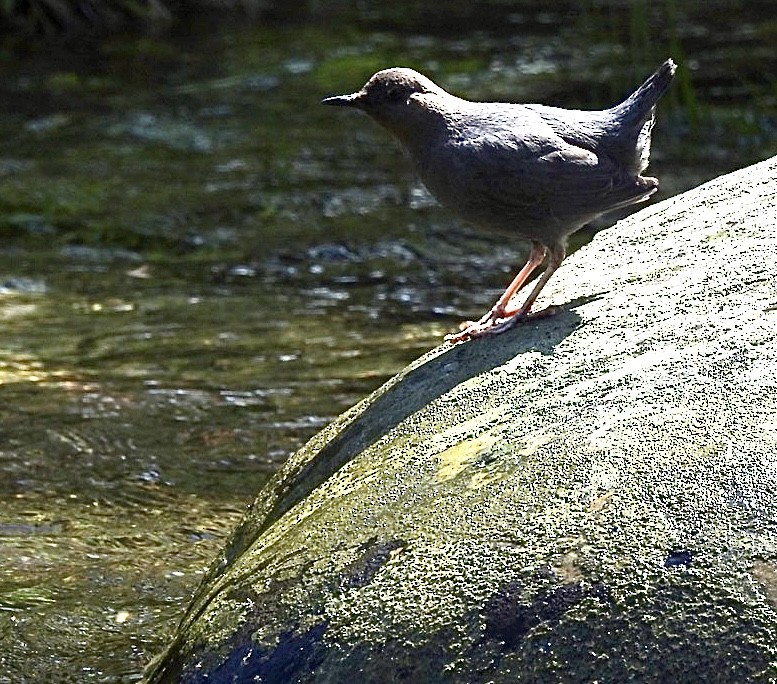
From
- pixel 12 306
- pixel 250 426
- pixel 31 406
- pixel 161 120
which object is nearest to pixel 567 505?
pixel 250 426

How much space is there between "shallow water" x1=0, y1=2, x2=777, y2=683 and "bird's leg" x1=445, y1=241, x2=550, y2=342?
3.53ft

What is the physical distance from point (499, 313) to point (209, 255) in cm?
423

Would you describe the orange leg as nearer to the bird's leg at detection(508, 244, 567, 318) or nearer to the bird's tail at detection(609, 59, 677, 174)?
the bird's leg at detection(508, 244, 567, 318)

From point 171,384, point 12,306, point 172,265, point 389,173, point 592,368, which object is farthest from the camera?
point 389,173

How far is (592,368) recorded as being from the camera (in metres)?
3.14

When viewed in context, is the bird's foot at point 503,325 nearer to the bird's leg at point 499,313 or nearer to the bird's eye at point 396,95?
the bird's leg at point 499,313

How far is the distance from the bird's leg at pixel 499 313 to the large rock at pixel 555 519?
0.59 feet

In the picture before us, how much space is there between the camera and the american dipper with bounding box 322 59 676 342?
3615 millimetres

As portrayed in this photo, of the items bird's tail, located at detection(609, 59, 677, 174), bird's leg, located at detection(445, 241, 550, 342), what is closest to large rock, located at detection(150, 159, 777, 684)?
bird's leg, located at detection(445, 241, 550, 342)

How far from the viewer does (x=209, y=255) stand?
25.8 feet

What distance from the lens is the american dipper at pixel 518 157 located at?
362 cm

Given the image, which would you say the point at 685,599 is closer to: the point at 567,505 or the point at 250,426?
the point at 567,505

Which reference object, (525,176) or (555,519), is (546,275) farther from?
(555,519)

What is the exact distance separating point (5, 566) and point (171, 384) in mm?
1722
